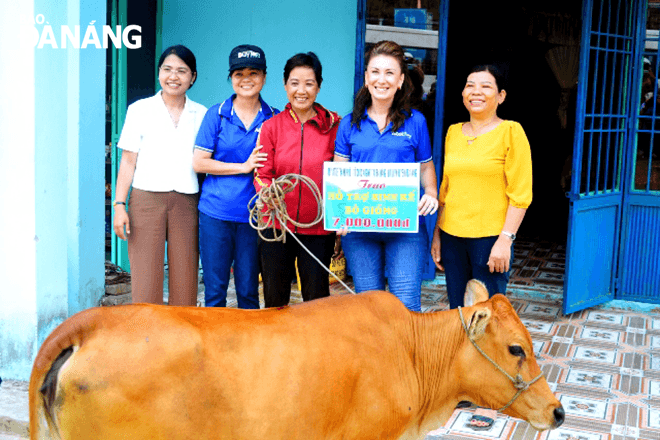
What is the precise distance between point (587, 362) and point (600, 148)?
6.57 feet

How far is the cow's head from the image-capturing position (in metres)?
2.46

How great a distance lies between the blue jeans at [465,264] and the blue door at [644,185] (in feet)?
10.1

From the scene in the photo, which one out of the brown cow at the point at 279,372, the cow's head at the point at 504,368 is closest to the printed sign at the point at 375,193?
the brown cow at the point at 279,372

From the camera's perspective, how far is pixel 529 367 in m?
2.49

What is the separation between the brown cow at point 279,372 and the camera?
6.61 ft

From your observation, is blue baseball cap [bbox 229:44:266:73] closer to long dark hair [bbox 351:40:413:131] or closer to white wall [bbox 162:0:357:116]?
long dark hair [bbox 351:40:413:131]

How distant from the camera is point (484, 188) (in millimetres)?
3479

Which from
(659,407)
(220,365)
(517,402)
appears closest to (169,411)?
(220,365)

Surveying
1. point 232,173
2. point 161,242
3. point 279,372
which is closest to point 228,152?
point 232,173

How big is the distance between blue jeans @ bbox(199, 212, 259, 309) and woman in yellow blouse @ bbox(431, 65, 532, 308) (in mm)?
1064

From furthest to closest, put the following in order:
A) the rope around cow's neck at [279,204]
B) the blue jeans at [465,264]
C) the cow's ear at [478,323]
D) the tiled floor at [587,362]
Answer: the tiled floor at [587,362] → the blue jeans at [465,264] → the rope around cow's neck at [279,204] → the cow's ear at [478,323]

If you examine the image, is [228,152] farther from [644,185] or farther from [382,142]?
[644,185]

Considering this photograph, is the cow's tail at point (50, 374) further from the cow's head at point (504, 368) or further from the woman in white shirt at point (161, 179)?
the woman in white shirt at point (161, 179)
